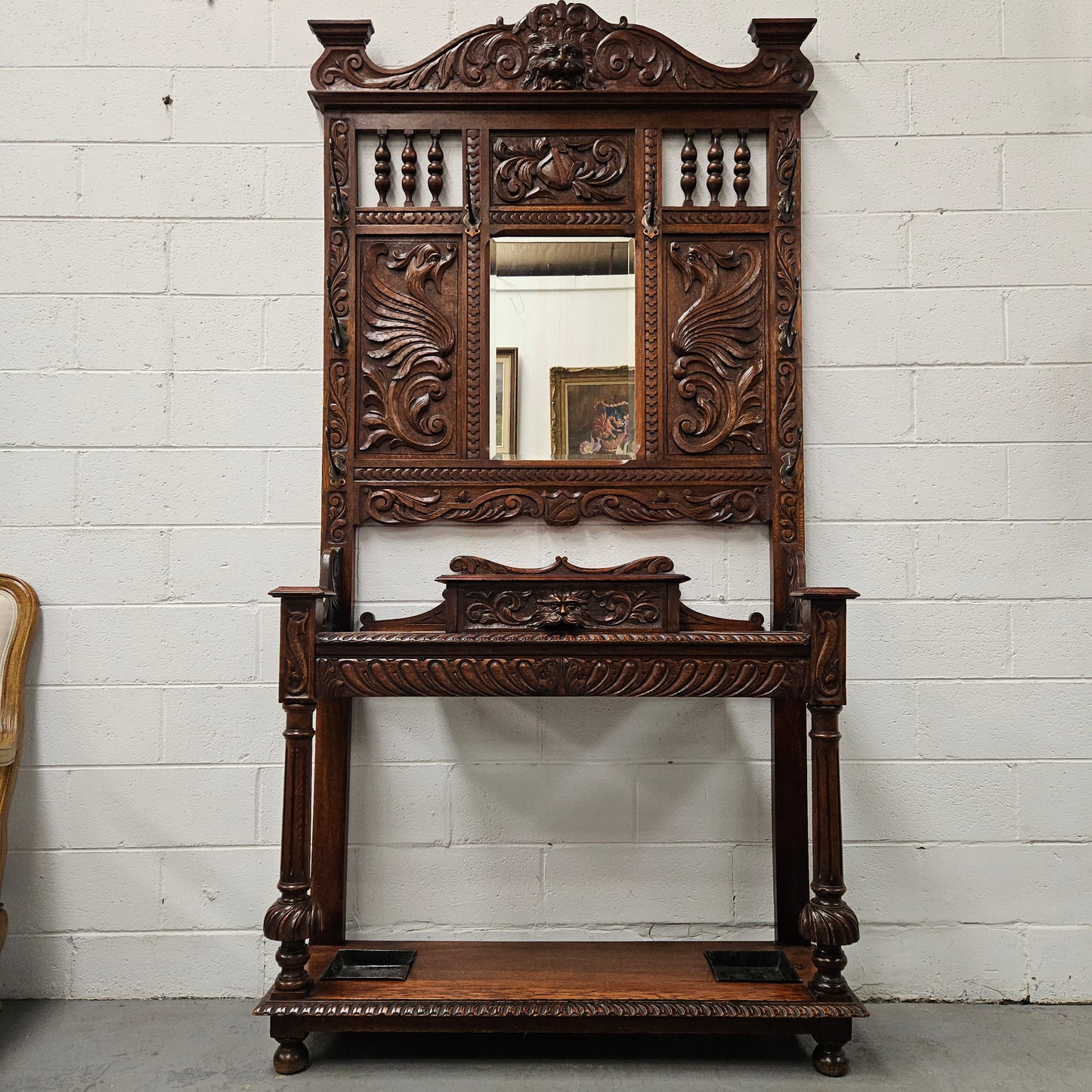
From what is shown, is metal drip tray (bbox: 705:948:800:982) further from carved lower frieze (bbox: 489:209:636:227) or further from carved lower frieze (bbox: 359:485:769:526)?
carved lower frieze (bbox: 489:209:636:227)

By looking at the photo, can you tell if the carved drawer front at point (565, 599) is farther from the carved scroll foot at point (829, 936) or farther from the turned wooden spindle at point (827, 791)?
the carved scroll foot at point (829, 936)

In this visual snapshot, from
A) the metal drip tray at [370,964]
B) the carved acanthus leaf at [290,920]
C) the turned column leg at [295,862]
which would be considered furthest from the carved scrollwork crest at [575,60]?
the metal drip tray at [370,964]

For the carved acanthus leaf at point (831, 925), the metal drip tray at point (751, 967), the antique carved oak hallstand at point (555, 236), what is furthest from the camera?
the antique carved oak hallstand at point (555, 236)

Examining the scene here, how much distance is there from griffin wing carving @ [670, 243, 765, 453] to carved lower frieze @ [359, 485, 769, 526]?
0.14 m

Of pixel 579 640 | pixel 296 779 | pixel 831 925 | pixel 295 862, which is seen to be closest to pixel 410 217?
A: pixel 579 640

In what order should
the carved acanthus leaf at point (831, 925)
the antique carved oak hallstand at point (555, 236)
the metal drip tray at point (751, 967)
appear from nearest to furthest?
1. the carved acanthus leaf at point (831, 925)
2. the metal drip tray at point (751, 967)
3. the antique carved oak hallstand at point (555, 236)

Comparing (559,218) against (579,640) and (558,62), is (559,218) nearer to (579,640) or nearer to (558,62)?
(558,62)

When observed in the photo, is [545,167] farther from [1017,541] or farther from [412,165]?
[1017,541]

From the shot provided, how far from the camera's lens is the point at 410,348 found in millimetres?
2293

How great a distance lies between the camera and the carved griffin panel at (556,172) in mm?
2299

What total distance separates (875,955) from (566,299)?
6.09 feet

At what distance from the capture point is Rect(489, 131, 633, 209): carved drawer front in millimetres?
2299

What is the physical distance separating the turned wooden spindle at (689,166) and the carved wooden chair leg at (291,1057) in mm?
2189

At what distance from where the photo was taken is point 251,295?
7.66 feet
